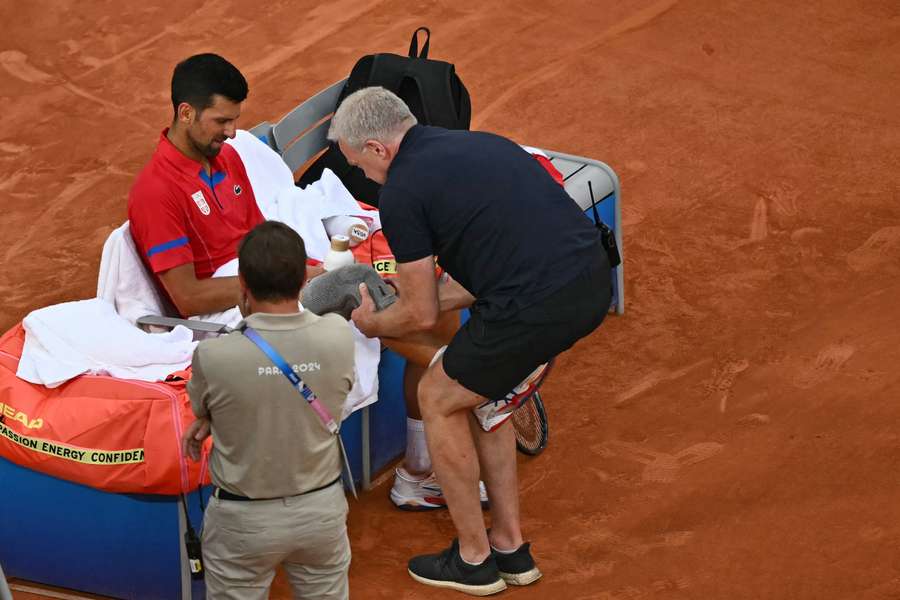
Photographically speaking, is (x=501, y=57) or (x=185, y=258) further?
(x=501, y=57)

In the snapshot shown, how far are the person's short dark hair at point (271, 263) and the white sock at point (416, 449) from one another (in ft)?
6.01

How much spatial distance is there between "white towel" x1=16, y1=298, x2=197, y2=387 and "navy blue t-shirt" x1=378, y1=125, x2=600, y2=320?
43.6 inches

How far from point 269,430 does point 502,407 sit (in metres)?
1.30

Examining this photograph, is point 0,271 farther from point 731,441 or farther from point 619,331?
point 731,441

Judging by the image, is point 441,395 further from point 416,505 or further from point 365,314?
point 416,505

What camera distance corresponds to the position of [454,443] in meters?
4.84

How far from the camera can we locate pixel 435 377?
4.80 metres

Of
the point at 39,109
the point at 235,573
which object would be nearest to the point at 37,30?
the point at 39,109

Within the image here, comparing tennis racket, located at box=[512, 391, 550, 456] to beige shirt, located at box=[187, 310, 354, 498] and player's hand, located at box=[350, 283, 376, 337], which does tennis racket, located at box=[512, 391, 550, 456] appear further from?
beige shirt, located at box=[187, 310, 354, 498]

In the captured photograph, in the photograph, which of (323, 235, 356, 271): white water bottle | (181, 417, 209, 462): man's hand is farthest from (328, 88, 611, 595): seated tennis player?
(181, 417, 209, 462): man's hand

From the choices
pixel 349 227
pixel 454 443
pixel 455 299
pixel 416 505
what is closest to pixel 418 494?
pixel 416 505

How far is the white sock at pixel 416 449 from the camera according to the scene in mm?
5527

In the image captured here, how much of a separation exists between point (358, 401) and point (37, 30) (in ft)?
21.0

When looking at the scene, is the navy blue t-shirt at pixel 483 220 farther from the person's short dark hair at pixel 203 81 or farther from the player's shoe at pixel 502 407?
the person's short dark hair at pixel 203 81
